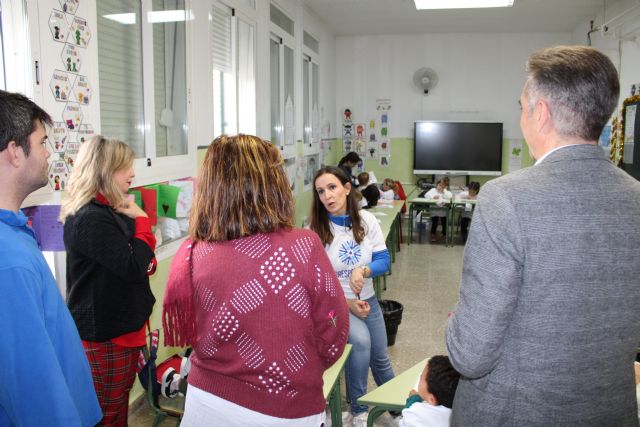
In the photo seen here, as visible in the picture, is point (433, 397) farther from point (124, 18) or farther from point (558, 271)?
point (124, 18)

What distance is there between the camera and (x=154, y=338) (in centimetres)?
265

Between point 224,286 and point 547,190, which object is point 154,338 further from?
point 547,190

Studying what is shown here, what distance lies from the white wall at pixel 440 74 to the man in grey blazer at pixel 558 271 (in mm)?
8374

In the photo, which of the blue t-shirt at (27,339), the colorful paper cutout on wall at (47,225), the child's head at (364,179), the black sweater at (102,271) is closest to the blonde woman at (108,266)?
the black sweater at (102,271)

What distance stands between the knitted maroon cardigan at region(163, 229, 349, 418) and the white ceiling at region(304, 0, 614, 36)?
20.6ft

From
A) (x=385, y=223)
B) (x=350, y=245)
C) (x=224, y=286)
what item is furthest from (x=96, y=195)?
(x=385, y=223)

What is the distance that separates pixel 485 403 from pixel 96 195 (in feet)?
5.25

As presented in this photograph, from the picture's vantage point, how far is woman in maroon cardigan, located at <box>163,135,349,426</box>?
49.6 inches

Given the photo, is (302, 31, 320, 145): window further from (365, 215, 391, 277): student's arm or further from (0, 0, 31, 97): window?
(0, 0, 31, 97): window

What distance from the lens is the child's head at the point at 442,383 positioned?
5.98 feet

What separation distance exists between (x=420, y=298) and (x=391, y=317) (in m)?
1.44

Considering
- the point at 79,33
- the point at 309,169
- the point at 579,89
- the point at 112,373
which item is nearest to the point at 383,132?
the point at 309,169

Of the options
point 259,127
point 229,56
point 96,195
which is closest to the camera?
point 96,195

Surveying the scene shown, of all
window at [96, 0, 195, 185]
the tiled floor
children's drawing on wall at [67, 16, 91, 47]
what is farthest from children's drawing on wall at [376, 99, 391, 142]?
children's drawing on wall at [67, 16, 91, 47]
